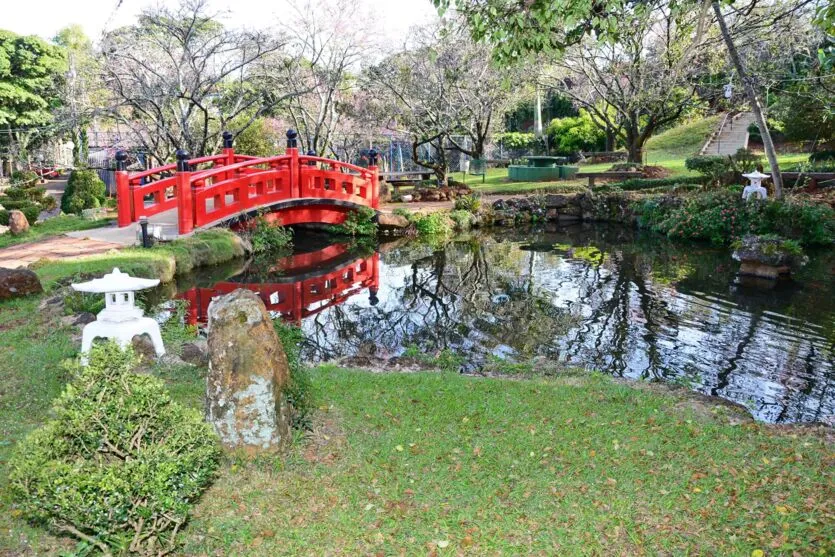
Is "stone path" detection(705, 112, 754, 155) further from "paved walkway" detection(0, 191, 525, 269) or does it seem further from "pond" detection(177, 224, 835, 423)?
"paved walkway" detection(0, 191, 525, 269)

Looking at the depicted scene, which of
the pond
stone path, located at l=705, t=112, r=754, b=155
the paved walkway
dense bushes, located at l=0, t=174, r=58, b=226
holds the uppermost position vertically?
stone path, located at l=705, t=112, r=754, b=155

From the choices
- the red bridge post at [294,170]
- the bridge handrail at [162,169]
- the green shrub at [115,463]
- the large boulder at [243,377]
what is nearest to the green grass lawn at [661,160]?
the red bridge post at [294,170]

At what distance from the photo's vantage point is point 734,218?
54.2 feet

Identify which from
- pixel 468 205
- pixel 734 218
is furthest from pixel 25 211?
pixel 734 218

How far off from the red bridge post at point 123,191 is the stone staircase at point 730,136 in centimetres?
2518

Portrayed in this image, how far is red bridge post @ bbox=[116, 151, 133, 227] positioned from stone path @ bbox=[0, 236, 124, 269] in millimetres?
1188

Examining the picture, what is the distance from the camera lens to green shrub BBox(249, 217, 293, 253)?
49.9 ft

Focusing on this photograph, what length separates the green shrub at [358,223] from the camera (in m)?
17.9

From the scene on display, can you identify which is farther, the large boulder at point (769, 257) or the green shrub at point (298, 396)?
the large boulder at point (769, 257)

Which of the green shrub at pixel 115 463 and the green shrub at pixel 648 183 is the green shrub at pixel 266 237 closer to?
the green shrub at pixel 115 463

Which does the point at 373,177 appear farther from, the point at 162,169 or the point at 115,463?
the point at 115,463

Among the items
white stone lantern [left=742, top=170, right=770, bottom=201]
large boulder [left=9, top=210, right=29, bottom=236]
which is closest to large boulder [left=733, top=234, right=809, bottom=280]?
white stone lantern [left=742, top=170, right=770, bottom=201]

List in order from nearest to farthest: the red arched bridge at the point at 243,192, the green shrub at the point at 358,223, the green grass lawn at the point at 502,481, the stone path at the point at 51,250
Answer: the green grass lawn at the point at 502,481
the stone path at the point at 51,250
the red arched bridge at the point at 243,192
the green shrub at the point at 358,223

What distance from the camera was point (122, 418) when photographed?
12.2 feet
